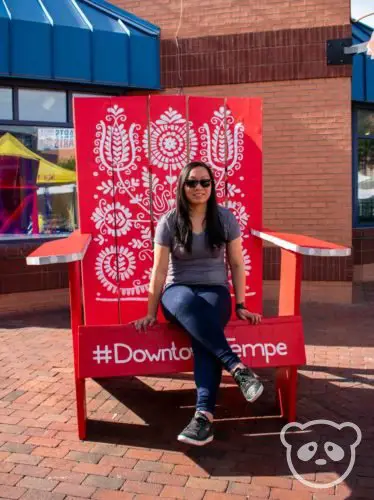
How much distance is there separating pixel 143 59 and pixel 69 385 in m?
4.71

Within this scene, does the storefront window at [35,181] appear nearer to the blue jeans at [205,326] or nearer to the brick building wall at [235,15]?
the brick building wall at [235,15]

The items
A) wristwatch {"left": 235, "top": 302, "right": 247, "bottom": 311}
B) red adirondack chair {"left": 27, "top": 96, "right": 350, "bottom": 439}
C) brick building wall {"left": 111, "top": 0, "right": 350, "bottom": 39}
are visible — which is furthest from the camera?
brick building wall {"left": 111, "top": 0, "right": 350, "bottom": 39}

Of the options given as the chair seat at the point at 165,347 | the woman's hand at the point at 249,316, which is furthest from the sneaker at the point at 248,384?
the woman's hand at the point at 249,316

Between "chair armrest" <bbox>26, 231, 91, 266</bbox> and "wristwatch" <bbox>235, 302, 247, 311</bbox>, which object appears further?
"wristwatch" <bbox>235, 302, 247, 311</bbox>

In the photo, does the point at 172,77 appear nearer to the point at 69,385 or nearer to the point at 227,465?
the point at 69,385

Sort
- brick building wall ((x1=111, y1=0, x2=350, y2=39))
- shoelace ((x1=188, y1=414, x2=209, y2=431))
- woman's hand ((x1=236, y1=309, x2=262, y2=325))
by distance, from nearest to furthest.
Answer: shoelace ((x1=188, y1=414, x2=209, y2=431)) → woman's hand ((x1=236, y1=309, x2=262, y2=325)) → brick building wall ((x1=111, y1=0, x2=350, y2=39))

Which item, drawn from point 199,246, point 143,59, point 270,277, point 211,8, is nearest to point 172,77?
point 143,59

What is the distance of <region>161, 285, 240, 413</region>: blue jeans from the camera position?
332 centimetres

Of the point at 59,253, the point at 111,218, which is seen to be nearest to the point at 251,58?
the point at 111,218

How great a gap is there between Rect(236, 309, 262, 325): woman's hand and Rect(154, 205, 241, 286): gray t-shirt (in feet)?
0.68

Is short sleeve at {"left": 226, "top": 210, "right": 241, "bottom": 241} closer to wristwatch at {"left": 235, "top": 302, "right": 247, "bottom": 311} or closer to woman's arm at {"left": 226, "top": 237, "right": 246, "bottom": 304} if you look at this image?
woman's arm at {"left": 226, "top": 237, "right": 246, "bottom": 304}

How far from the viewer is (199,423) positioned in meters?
3.19

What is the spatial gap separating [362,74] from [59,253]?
6.52 m

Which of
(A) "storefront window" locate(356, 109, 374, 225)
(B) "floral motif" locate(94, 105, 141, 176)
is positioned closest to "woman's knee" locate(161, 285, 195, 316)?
(B) "floral motif" locate(94, 105, 141, 176)
